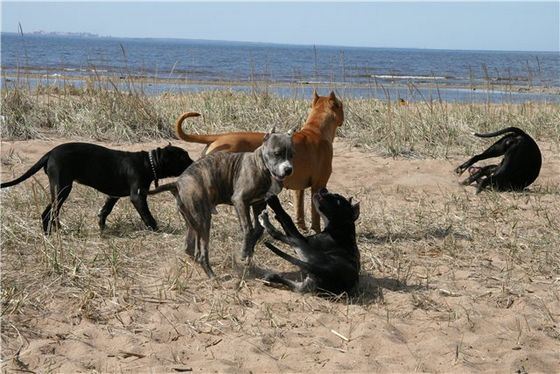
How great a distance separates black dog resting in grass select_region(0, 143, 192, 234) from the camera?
6832mm

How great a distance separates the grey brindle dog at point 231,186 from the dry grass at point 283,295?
0.24 m

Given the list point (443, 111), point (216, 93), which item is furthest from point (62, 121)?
point (443, 111)

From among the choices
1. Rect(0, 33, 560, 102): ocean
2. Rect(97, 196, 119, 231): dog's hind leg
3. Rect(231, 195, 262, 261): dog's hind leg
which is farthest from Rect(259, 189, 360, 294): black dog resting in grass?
Rect(0, 33, 560, 102): ocean

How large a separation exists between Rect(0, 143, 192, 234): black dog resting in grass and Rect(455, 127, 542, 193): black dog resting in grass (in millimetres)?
3854

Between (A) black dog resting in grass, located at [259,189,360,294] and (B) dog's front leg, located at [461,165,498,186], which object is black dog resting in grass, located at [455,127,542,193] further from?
(A) black dog resting in grass, located at [259,189,360,294]

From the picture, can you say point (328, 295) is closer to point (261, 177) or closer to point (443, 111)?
point (261, 177)

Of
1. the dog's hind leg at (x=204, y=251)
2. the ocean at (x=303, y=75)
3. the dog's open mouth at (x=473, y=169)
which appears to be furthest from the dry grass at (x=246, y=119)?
the dog's hind leg at (x=204, y=251)

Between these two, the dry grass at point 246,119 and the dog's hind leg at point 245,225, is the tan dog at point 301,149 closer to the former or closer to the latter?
the dog's hind leg at point 245,225

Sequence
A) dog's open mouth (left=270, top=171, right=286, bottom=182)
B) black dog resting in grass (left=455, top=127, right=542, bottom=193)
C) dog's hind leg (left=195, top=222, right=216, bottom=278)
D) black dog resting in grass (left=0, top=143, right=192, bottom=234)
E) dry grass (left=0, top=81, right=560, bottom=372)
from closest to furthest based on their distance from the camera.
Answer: dry grass (left=0, top=81, right=560, bottom=372)
dog's hind leg (left=195, top=222, right=216, bottom=278)
dog's open mouth (left=270, top=171, right=286, bottom=182)
black dog resting in grass (left=0, top=143, right=192, bottom=234)
black dog resting in grass (left=455, top=127, right=542, bottom=193)

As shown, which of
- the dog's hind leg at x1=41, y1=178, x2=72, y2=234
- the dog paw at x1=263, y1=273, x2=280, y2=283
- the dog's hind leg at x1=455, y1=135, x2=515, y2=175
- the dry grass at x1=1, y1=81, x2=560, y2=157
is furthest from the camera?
the dry grass at x1=1, y1=81, x2=560, y2=157

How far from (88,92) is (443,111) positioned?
5.88m

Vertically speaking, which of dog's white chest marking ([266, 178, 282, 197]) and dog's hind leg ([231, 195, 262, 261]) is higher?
dog's white chest marking ([266, 178, 282, 197])

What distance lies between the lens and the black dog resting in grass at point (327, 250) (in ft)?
17.9

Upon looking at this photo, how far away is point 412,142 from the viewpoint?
1138 centimetres
